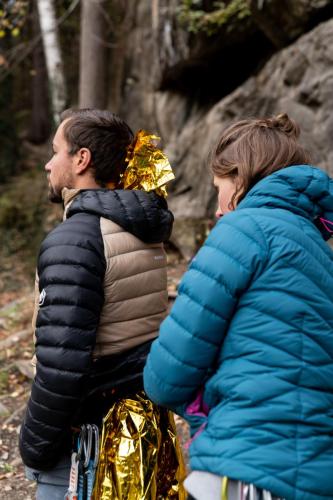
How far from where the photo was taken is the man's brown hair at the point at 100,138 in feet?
8.30

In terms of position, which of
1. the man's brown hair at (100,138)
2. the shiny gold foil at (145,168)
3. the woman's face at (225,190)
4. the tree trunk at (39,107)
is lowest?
Result: the tree trunk at (39,107)

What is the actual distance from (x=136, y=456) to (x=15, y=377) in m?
3.78

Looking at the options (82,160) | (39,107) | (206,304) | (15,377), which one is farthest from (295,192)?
(39,107)

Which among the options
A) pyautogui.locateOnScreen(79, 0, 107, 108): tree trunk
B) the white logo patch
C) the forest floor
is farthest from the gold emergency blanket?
pyautogui.locateOnScreen(79, 0, 107, 108): tree trunk

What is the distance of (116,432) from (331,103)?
5.31 m

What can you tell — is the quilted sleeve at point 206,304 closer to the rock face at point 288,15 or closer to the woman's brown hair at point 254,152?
the woman's brown hair at point 254,152

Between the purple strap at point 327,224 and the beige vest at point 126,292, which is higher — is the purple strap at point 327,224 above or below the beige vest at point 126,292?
above

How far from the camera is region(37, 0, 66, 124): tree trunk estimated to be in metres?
10.1

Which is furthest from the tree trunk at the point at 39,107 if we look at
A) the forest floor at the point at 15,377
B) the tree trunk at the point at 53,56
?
the forest floor at the point at 15,377

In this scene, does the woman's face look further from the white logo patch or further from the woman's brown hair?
the white logo patch

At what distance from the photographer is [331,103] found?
6.59m

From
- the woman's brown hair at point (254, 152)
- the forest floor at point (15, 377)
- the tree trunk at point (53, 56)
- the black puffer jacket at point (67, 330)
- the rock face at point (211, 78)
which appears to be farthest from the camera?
the tree trunk at point (53, 56)

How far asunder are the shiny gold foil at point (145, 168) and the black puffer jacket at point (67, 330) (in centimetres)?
28

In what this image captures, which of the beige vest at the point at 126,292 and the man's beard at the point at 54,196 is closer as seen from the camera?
the beige vest at the point at 126,292
